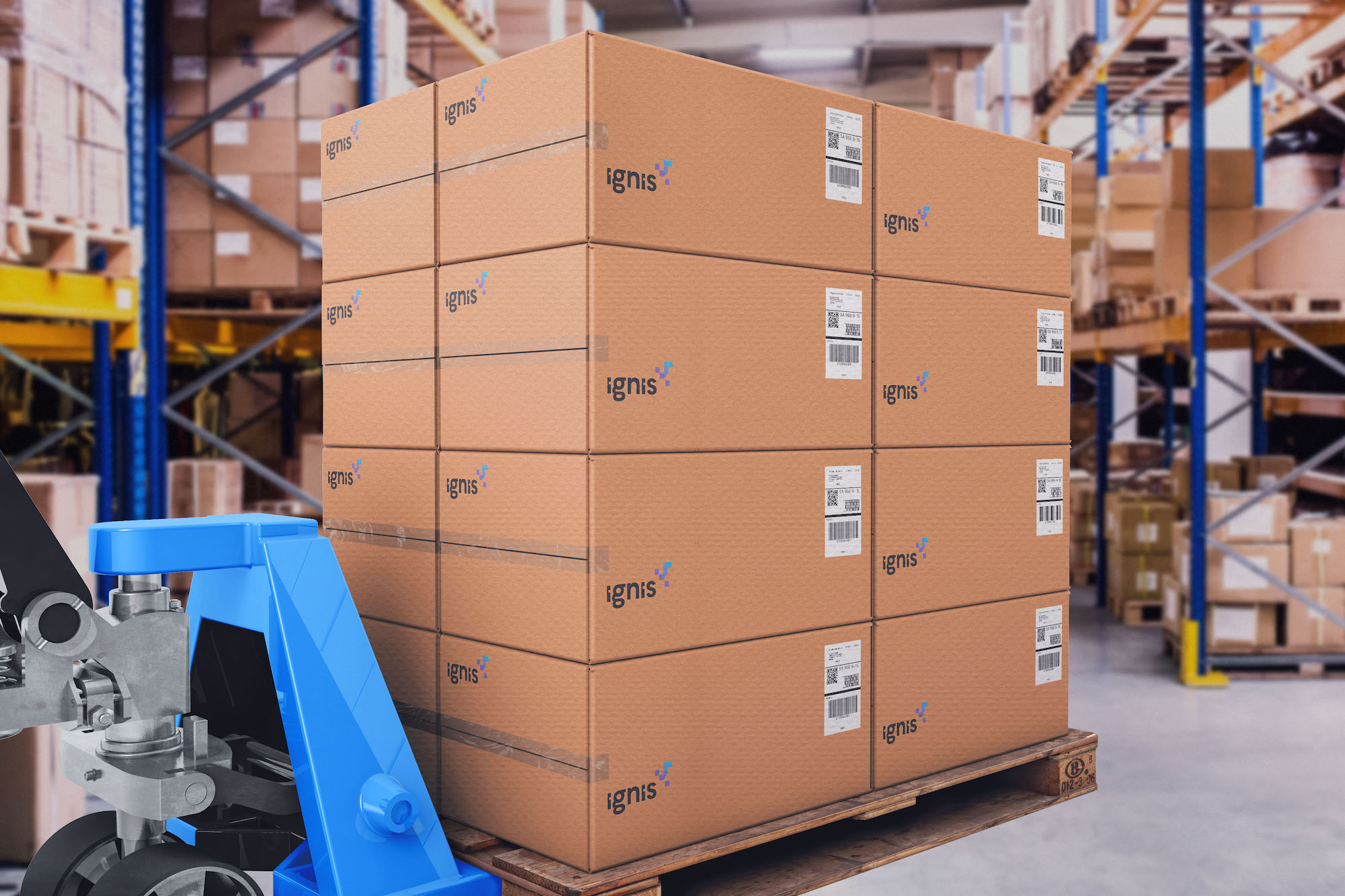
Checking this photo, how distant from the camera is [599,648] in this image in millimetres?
1886

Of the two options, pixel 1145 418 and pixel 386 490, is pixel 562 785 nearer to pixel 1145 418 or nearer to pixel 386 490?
pixel 386 490

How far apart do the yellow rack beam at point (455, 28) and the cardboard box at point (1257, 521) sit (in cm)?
486

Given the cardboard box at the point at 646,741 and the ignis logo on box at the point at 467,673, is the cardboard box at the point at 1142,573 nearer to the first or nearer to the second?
the cardboard box at the point at 646,741

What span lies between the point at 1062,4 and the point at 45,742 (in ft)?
26.5

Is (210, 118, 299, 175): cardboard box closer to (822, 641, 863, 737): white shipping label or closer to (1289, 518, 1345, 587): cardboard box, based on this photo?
(822, 641, 863, 737): white shipping label

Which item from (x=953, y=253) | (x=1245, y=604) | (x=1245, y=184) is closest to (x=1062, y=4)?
(x=1245, y=184)

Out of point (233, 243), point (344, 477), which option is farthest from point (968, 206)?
point (233, 243)

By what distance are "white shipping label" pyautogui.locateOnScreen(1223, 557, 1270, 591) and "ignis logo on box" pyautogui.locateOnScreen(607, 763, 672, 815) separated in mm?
5485

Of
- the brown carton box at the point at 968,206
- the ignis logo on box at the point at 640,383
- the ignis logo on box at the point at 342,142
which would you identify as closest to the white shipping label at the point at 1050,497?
the brown carton box at the point at 968,206

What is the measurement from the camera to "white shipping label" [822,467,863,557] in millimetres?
2246

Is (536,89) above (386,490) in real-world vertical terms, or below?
above

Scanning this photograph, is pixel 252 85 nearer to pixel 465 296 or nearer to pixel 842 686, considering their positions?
pixel 465 296

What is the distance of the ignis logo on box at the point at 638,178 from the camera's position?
6.21 ft

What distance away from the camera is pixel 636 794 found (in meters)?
Answer: 1.97
